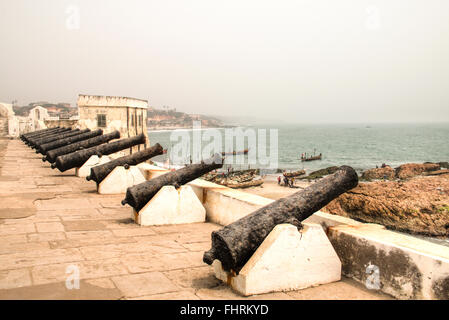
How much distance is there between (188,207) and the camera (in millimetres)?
5914

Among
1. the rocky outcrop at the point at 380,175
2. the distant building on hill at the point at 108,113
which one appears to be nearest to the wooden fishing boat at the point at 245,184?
the distant building on hill at the point at 108,113

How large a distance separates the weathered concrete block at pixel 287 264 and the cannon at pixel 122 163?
15.2 ft

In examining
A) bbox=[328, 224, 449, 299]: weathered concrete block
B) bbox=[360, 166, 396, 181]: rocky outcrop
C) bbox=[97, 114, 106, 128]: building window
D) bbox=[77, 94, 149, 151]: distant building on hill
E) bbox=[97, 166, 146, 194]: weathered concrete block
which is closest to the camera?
bbox=[328, 224, 449, 299]: weathered concrete block

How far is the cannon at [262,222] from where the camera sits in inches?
126

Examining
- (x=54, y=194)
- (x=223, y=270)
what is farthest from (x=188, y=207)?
(x=54, y=194)

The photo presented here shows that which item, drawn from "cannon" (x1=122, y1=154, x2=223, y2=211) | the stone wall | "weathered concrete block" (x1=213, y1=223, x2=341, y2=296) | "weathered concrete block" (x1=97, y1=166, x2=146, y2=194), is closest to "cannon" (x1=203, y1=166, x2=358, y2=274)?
"weathered concrete block" (x1=213, y1=223, x2=341, y2=296)

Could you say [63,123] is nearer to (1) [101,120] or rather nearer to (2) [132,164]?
(1) [101,120]

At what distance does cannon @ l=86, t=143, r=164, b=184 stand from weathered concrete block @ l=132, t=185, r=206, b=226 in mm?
2161

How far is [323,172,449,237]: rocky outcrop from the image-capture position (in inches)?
890
